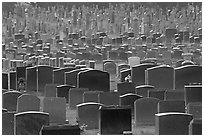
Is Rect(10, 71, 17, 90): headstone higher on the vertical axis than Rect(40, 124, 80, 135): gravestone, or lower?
higher

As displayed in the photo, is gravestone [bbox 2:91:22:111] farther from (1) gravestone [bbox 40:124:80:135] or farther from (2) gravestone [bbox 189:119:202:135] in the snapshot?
(2) gravestone [bbox 189:119:202:135]

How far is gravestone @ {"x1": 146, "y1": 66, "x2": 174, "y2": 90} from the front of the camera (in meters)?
13.6

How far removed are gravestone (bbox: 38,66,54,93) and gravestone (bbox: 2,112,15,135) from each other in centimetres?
389

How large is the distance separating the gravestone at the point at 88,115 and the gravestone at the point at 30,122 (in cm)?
99

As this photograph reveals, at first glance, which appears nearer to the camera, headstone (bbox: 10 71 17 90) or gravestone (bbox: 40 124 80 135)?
gravestone (bbox: 40 124 80 135)

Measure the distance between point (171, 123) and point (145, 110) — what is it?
133 cm

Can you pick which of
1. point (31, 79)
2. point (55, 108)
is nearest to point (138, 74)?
point (31, 79)

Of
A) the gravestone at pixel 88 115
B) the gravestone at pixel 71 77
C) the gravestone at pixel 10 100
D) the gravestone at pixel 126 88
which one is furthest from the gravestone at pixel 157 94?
the gravestone at pixel 10 100

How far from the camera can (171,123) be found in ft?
30.9

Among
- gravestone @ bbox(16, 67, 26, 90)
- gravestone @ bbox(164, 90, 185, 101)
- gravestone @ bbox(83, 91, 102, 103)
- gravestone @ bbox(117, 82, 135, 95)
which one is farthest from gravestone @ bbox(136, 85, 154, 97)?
gravestone @ bbox(16, 67, 26, 90)

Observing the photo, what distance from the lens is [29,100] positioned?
10758 mm

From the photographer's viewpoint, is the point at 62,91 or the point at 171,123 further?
the point at 62,91

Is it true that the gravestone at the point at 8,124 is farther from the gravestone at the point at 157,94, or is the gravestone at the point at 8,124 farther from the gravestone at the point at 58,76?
the gravestone at the point at 58,76

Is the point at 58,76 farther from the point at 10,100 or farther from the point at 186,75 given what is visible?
the point at 186,75
